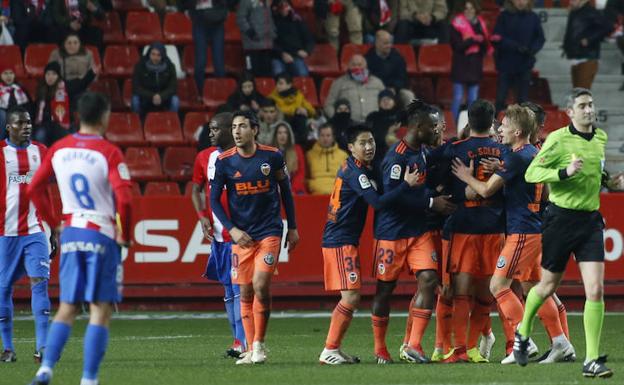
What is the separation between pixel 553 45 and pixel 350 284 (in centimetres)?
1497

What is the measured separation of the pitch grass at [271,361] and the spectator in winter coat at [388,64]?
6184 millimetres

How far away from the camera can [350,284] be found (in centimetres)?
1213

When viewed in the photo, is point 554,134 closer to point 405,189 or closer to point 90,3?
point 405,189

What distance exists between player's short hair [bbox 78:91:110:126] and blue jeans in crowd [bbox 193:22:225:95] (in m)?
12.6

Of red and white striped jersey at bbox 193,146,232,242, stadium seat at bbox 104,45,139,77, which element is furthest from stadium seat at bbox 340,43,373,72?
red and white striped jersey at bbox 193,146,232,242

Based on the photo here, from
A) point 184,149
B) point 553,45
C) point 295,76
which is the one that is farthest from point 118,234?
point 553,45

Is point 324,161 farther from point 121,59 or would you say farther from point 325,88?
point 121,59

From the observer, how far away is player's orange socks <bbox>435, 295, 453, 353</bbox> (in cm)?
1253

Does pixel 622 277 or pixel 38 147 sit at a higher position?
pixel 38 147

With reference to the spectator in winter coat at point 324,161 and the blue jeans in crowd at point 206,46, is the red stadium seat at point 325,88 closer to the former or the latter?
the blue jeans in crowd at point 206,46

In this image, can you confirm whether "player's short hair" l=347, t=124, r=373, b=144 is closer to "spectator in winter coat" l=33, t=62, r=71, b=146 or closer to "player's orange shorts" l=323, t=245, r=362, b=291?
"player's orange shorts" l=323, t=245, r=362, b=291

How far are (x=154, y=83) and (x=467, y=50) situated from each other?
5.01 meters

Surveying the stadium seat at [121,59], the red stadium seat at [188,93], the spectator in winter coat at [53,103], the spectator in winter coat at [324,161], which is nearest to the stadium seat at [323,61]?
the red stadium seat at [188,93]

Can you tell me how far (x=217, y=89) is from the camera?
23094 mm
